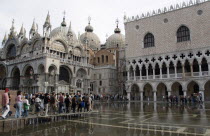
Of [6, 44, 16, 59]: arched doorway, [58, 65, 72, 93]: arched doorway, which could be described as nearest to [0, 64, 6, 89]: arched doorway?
Answer: [6, 44, 16, 59]: arched doorway

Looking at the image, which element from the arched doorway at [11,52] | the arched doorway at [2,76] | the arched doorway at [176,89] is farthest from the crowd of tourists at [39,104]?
the arched doorway at [11,52]

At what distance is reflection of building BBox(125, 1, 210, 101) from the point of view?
3334 cm

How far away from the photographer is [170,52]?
118 ft

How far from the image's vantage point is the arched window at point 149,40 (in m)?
39.2

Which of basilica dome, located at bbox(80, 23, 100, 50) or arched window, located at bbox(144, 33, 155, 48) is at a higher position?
basilica dome, located at bbox(80, 23, 100, 50)

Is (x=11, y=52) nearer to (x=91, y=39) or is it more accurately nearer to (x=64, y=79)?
(x=64, y=79)

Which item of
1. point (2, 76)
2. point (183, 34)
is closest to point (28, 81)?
point (2, 76)

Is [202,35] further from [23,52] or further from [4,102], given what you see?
[23,52]

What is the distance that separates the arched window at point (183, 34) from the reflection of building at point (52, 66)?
18.9 m

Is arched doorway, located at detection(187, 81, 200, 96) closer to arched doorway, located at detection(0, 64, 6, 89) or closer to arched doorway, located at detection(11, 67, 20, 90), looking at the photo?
arched doorway, located at detection(11, 67, 20, 90)

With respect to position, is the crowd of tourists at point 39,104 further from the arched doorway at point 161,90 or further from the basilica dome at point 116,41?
the basilica dome at point 116,41

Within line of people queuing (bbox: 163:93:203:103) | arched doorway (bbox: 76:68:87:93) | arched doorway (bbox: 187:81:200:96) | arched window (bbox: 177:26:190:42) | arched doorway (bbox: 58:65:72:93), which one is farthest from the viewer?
arched doorway (bbox: 76:68:87:93)

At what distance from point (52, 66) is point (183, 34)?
27.1 metres

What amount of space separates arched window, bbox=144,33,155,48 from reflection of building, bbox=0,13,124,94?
479 inches
